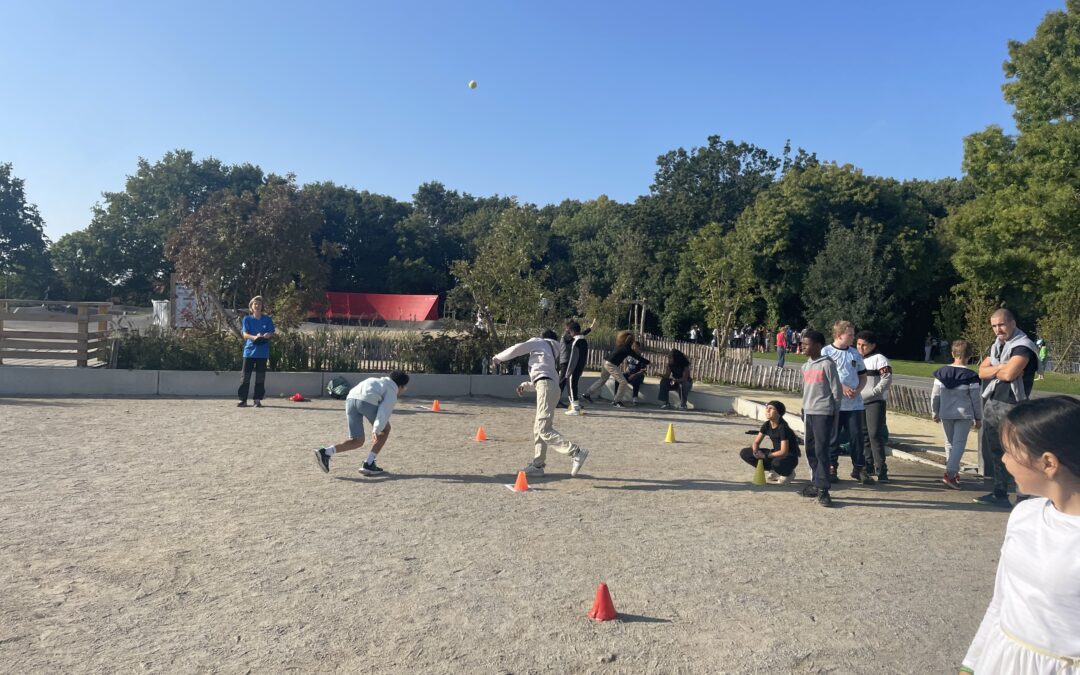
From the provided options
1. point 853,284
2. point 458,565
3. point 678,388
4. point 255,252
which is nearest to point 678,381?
point 678,388

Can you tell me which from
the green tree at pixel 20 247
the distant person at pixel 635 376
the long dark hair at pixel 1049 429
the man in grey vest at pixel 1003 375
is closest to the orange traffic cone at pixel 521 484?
the man in grey vest at pixel 1003 375

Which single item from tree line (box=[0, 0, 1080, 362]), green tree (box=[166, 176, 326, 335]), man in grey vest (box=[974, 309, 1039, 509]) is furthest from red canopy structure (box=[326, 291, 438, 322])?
man in grey vest (box=[974, 309, 1039, 509])

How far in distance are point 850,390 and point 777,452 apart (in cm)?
113

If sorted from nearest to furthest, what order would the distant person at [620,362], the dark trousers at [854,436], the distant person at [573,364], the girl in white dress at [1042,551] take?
1. the girl in white dress at [1042,551]
2. the dark trousers at [854,436]
3. the distant person at [573,364]
4. the distant person at [620,362]

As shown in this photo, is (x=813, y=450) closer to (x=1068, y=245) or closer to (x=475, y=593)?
(x=475, y=593)

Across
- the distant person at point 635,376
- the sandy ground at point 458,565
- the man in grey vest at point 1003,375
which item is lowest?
the sandy ground at point 458,565

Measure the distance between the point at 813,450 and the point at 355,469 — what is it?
501 cm

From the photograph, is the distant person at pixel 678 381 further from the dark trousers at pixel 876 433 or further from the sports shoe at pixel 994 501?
the sports shoe at pixel 994 501

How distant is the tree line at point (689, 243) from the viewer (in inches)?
753

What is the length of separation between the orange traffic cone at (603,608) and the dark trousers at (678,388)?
40.3ft

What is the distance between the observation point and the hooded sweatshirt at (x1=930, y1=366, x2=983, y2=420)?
28.4 feet

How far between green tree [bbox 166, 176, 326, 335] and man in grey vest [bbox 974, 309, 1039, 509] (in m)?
14.7

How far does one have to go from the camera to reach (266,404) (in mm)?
14242

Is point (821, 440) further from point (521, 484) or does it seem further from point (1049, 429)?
point (1049, 429)
